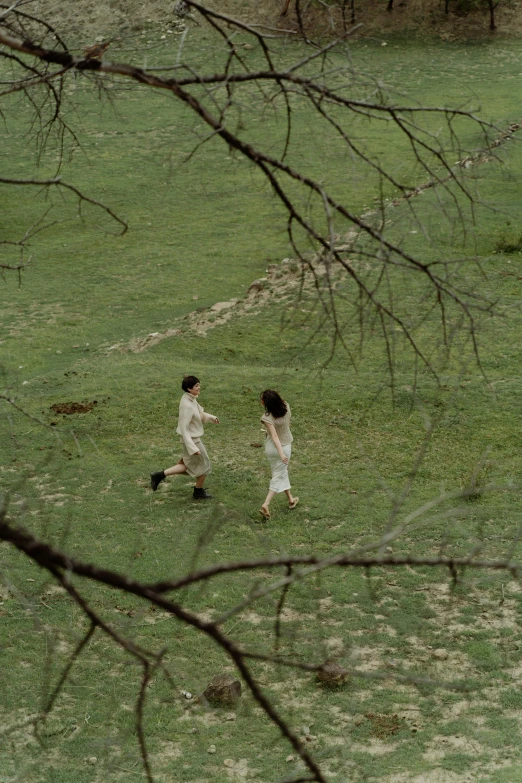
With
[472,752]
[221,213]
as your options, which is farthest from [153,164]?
[472,752]

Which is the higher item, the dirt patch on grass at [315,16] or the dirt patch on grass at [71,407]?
the dirt patch on grass at [315,16]

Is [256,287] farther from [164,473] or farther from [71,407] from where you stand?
[164,473]

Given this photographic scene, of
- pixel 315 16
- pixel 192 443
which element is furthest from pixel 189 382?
pixel 315 16

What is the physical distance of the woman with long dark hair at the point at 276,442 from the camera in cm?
973

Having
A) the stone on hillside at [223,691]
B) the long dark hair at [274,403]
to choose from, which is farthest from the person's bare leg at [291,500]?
the stone on hillside at [223,691]

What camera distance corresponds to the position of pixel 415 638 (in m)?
7.75

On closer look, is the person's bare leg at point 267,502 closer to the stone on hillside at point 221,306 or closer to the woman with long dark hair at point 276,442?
the woman with long dark hair at point 276,442

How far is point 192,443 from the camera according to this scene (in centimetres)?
1012

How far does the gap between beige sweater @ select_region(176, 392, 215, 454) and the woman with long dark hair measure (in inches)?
29.2

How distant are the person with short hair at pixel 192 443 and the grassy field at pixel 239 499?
0.83ft

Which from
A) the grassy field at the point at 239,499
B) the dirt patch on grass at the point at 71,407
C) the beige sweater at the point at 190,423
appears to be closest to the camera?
the grassy field at the point at 239,499

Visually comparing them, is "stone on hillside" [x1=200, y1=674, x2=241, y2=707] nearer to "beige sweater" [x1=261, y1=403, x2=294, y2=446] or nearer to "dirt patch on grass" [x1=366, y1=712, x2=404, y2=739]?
"dirt patch on grass" [x1=366, y1=712, x2=404, y2=739]

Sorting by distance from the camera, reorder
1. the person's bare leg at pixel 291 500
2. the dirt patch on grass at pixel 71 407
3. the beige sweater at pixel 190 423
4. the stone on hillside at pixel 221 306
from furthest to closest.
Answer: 1. the stone on hillside at pixel 221 306
2. the dirt patch on grass at pixel 71 407
3. the beige sweater at pixel 190 423
4. the person's bare leg at pixel 291 500

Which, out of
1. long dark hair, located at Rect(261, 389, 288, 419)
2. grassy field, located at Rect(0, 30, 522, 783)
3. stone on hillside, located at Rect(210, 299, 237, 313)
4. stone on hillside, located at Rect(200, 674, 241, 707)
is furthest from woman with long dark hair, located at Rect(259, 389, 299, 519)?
stone on hillside, located at Rect(210, 299, 237, 313)
